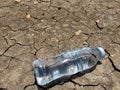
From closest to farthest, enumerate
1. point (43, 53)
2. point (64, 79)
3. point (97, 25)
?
point (64, 79)
point (43, 53)
point (97, 25)

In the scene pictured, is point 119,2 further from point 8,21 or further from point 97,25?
point 8,21

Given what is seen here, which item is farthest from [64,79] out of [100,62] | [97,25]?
[97,25]

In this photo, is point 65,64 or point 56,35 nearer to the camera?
point 65,64
